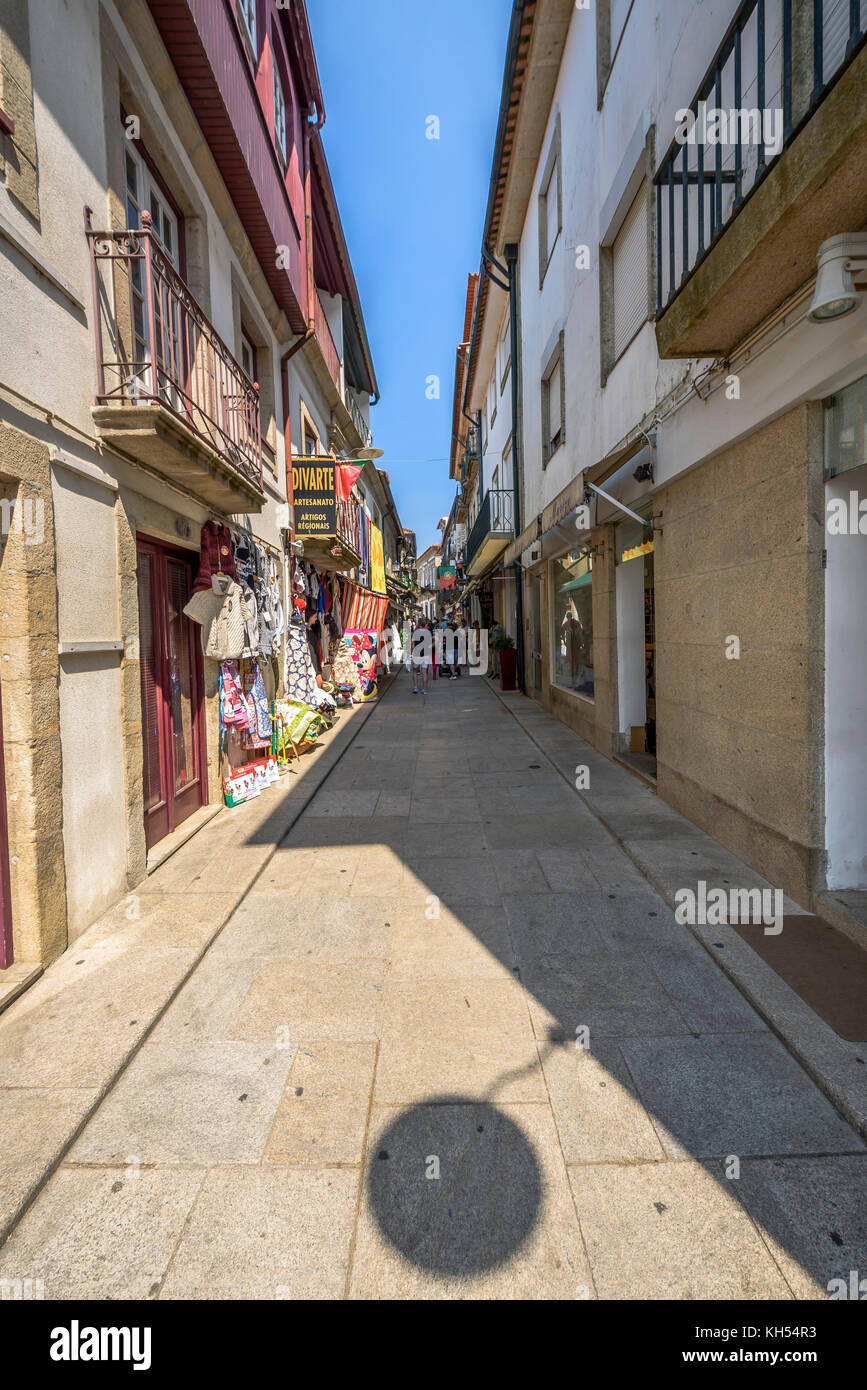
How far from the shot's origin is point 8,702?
11.2 feet

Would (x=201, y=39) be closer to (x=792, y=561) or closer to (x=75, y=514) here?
(x=75, y=514)

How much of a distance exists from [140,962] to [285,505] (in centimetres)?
761

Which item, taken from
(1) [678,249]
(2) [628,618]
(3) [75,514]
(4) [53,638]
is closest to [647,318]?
(1) [678,249]

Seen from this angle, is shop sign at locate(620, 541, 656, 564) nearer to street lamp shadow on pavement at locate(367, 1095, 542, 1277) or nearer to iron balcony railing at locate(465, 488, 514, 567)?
street lamp shadow on pavement at locate(367, 1095, 542, 1277)

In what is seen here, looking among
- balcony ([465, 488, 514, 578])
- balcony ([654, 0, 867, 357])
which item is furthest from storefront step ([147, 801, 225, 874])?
balcony ([465, 488, 514, 578])

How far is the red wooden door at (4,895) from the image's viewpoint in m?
3.39

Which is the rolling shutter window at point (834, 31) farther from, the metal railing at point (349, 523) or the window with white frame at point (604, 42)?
the metal railing at point (349, 523)

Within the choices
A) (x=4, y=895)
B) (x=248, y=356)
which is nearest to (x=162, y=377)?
(x=4, y=895)

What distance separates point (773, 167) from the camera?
3043mm

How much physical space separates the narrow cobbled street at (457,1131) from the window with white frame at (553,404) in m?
9.22

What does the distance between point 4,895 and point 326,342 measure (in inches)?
475

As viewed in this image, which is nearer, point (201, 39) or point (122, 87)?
point (122, 87)

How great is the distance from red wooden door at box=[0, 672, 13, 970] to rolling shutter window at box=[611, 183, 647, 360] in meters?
6.79

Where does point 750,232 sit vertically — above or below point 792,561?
above
